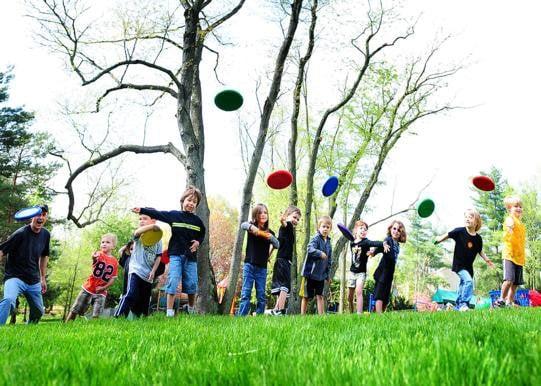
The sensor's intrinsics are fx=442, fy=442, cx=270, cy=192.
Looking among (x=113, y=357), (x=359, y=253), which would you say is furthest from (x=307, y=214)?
(x=113, y=357)

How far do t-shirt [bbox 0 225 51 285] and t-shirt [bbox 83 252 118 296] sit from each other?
244 cm

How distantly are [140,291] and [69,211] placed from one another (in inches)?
219

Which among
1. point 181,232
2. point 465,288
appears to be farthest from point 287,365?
point 465,288

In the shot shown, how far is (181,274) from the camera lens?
291 inches

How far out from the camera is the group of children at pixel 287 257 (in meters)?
7.52

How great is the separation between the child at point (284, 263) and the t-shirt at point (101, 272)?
3.52 metres

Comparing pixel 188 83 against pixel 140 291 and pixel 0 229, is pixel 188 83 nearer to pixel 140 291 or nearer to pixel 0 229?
pixel 140 291

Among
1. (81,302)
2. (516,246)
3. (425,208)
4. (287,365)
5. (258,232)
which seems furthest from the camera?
(425,208)

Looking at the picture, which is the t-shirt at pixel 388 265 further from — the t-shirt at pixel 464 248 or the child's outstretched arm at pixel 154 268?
the child's outstretched arm at pixel 154 268

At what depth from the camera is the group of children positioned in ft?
24.7

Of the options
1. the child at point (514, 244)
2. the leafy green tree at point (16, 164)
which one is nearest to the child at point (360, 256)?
the child at point (514, 244)

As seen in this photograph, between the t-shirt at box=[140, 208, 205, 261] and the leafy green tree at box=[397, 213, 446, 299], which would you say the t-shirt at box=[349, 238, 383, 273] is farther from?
the leafy green tree at box=[397, 213, 446, 299]

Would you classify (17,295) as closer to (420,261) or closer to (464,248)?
(464,248)

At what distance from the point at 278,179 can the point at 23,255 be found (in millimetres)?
6003
